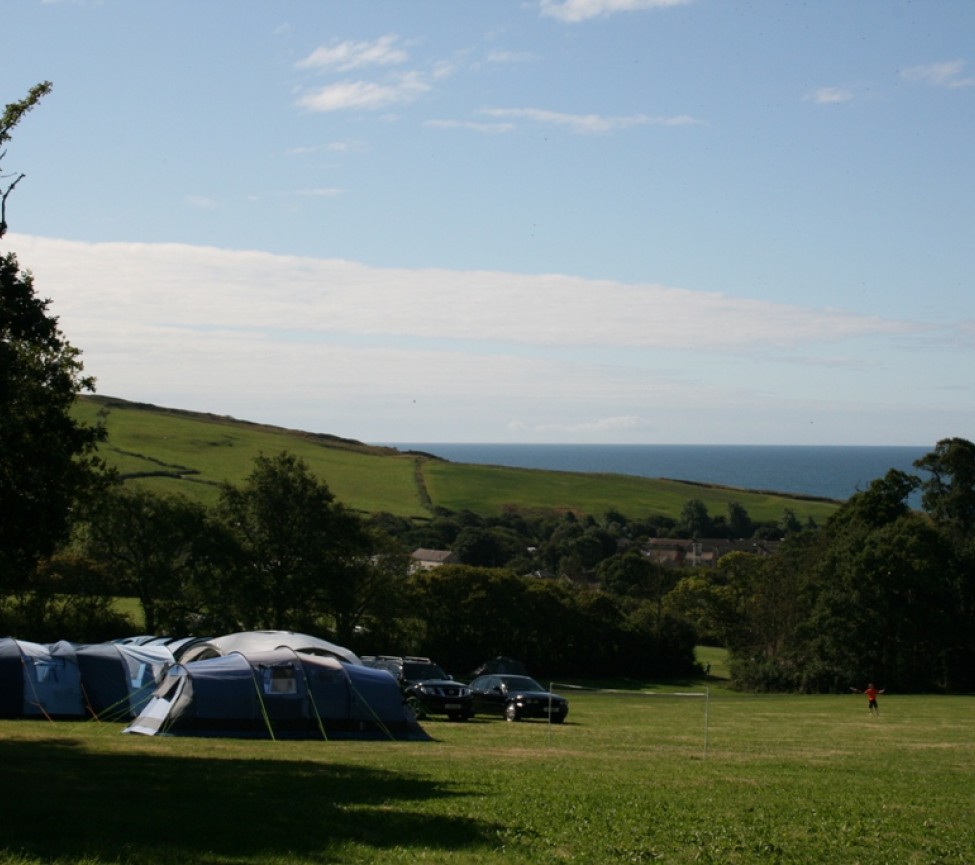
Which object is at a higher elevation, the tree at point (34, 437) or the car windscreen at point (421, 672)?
the tree at point (34, 437)

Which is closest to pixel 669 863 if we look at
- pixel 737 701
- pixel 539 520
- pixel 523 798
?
pixel 523 798

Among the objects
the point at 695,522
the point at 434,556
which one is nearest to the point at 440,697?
the point at 434,556

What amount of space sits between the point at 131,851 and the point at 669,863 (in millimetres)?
4897

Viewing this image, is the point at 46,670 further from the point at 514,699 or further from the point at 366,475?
the point at 366,475

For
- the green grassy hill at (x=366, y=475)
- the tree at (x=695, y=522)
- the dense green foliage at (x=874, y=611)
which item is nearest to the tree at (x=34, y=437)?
the dense green foliage at (x=874, y=611)

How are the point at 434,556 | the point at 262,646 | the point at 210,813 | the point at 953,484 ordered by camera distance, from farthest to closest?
the point at 434,556 → the point at 953,484 → the point at 262,646 → the point at 210,813

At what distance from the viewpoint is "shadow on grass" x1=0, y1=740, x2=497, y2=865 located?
424 inches

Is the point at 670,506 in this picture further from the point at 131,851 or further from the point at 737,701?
the point at 131,851

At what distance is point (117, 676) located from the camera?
1171 inches

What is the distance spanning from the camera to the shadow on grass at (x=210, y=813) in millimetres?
10766

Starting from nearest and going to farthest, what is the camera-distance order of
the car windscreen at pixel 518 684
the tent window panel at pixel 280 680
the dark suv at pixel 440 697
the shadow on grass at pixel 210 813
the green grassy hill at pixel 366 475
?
the shadow on grass at pixel 210 813 → the tent window panel at pixel 280 680 → the dark suv at pixel 440 697 → the car windscreen at pixel 518 684 → the green grassy hill at pixel 366 475

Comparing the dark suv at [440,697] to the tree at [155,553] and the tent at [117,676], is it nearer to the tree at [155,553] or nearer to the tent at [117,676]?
the tent at [117,676]

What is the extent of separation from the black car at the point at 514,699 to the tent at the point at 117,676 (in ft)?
31.7

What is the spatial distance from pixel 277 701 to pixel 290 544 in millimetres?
33437
